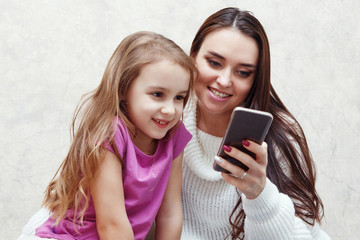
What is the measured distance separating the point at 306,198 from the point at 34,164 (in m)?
1.31

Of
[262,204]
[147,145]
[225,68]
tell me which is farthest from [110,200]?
[225,68]

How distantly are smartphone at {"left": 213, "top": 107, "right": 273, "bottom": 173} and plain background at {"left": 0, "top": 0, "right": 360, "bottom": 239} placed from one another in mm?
1088

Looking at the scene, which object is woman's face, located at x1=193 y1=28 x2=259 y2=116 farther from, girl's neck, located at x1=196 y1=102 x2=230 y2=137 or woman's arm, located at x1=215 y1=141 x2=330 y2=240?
woman's arm, located at x1=215 y1=141 x2=330 y2=240

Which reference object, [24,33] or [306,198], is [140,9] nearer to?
[24,33]

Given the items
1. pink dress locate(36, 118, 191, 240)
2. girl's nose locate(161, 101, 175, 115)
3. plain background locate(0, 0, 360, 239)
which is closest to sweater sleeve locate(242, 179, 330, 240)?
pink dress locate(36, 118, 191, 240)

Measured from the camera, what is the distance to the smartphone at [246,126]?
120cm

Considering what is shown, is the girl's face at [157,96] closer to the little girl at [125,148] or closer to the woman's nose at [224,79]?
the little girl at [125,148]

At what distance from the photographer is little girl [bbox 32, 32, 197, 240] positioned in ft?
4.09

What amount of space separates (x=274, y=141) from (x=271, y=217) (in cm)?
33

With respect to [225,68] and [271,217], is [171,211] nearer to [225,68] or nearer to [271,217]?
[271,217]

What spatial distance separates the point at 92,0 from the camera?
2.21 metres

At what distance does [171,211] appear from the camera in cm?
147

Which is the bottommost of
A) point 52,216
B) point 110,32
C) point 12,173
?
point 12,173

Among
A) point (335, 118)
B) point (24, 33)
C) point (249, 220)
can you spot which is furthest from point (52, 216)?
point (335, 118)
